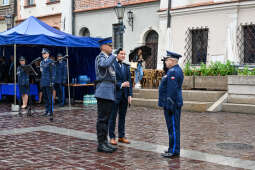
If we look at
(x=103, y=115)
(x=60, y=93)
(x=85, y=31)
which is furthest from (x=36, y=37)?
(x=85, y=31)

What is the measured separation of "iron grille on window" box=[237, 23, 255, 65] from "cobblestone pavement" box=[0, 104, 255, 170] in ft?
18.0

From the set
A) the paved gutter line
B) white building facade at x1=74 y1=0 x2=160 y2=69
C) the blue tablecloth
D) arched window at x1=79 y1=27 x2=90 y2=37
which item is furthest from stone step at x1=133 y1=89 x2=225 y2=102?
arched window at x1=79 y1=27 x2=90 y2=37

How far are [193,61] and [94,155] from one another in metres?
13.1

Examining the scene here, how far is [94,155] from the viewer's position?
6.66 metres

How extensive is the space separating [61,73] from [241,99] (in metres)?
6.74

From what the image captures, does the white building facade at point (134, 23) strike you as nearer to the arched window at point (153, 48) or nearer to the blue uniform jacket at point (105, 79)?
the arched window at point (153, 48)

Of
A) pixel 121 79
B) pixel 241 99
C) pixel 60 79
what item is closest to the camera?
pixel 121 79

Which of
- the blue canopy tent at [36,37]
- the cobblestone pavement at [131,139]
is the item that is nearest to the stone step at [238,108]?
the cobblestone pavement at [131,139]

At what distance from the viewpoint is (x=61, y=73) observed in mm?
15391

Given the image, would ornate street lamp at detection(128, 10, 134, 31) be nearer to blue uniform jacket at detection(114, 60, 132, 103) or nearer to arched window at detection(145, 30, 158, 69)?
arched window at detection(145, 30, 158, 69)

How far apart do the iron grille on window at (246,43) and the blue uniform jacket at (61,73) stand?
749 cm

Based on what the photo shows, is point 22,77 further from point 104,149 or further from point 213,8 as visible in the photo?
point 213,8

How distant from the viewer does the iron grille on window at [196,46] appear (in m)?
18.6

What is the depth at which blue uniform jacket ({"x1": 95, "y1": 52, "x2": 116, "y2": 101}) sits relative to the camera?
673cm
